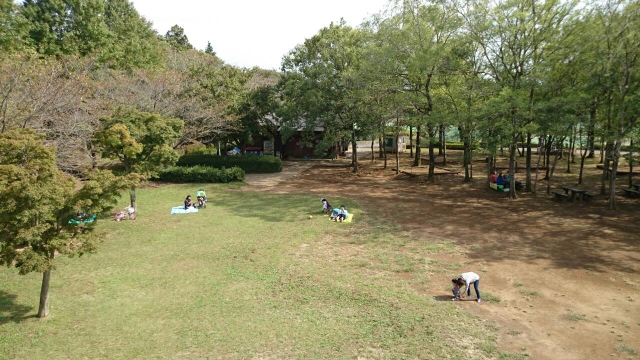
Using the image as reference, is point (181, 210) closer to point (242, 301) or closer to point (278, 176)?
point (242, 301)

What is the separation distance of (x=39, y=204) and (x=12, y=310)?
341cm

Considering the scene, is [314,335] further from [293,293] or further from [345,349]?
[293,293]

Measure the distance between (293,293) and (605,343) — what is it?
7.20m

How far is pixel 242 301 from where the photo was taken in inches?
384

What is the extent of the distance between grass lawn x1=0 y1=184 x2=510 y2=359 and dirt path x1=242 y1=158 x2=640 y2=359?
109cm

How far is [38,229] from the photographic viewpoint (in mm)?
8180

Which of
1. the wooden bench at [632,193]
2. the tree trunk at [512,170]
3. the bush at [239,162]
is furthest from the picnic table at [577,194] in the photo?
the bush at [239,162]

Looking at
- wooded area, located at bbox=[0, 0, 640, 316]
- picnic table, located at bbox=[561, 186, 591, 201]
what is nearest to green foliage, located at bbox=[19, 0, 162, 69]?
wooded area, located at bbox=[0, 0, 640, 316]

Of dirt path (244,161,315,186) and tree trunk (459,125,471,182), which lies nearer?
tree trunk (459,125,471,182)

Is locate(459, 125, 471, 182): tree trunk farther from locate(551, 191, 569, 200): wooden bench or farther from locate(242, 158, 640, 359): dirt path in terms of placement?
locate(551, 191, 569, 200): wooden bench

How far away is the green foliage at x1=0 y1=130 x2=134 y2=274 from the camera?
791 cm

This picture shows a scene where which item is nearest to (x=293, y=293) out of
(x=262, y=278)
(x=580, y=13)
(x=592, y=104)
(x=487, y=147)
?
(x=262, y=278)

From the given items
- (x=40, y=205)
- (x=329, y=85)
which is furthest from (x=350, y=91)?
(x=40, y=205)

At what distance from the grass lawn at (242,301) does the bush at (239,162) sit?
14.3m
